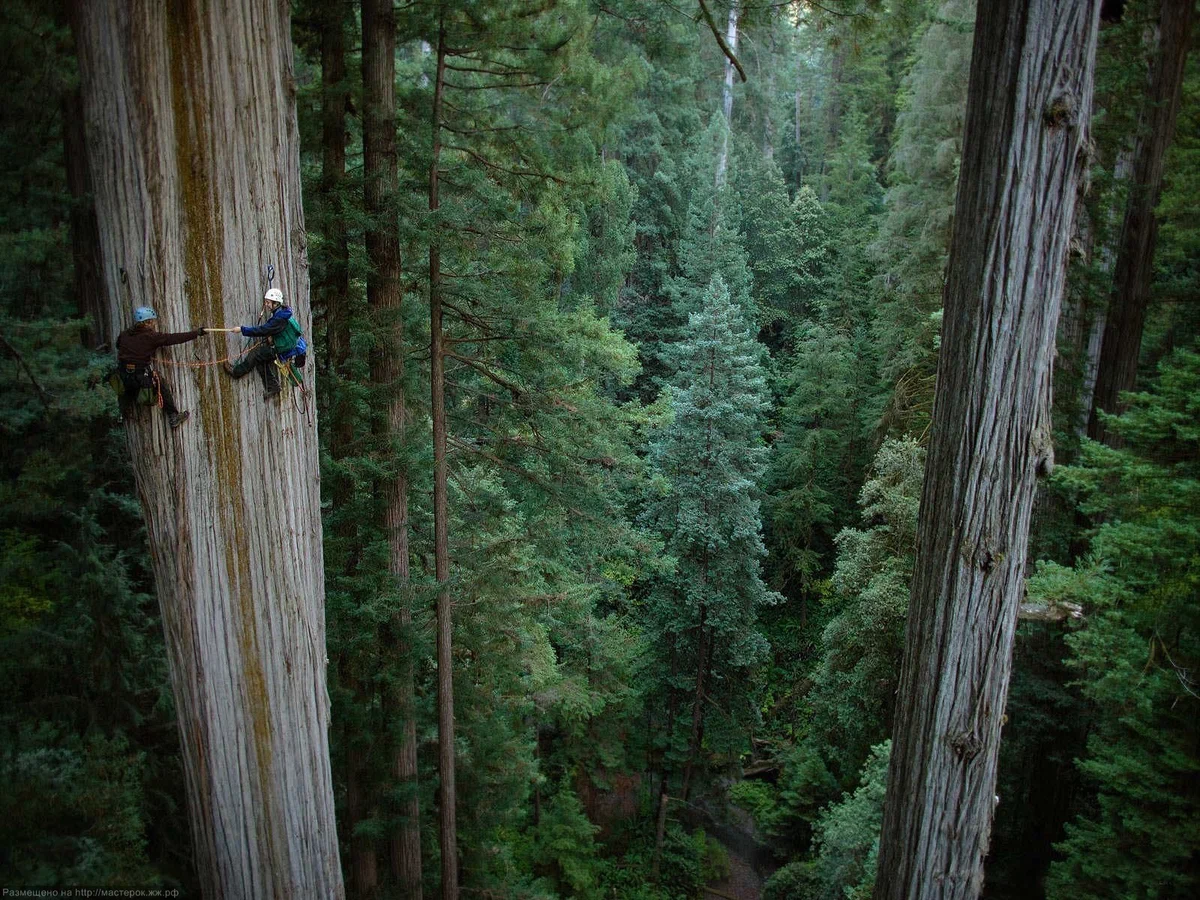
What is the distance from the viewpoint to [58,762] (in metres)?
4.17

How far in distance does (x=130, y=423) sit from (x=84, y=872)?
7.25 ft

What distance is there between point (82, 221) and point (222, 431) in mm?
5300

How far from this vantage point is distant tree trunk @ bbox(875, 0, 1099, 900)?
2.66 metres

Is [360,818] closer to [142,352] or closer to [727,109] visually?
[142,352]

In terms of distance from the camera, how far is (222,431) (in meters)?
3.01

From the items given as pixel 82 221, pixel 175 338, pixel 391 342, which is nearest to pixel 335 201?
pixel 391 342

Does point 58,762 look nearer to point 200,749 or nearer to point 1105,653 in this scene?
point 200,749

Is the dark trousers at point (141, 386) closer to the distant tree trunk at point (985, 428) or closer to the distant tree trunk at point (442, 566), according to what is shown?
the distant tree trunk at point (985, 428)

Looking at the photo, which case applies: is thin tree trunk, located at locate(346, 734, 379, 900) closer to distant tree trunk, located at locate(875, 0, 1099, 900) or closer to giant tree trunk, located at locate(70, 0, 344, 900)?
giant tree trunk, located at locate(70, 0, 344, 900)

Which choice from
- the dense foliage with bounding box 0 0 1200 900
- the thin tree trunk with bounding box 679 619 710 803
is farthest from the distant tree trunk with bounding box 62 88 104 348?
the thin tree trunk with bounding box 679 619 710 803

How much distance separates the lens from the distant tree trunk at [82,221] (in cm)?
649

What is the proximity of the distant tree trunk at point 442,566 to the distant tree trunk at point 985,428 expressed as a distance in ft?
13.7

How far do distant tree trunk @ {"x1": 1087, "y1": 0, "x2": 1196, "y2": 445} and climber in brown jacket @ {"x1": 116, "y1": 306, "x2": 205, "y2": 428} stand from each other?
9355 mm

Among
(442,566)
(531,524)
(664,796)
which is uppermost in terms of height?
(531,524)
